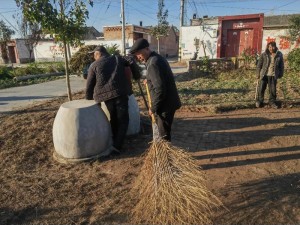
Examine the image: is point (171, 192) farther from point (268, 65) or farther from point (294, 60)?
point (294, 60)

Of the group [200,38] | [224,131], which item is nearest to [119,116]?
[224,131]

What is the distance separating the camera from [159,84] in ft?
11.7

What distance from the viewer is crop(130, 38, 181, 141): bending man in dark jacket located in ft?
11.7

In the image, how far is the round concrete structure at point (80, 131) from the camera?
14.2ft

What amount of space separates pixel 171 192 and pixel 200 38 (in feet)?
82.7

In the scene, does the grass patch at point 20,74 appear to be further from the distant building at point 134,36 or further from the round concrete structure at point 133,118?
the distant building at point 134,36

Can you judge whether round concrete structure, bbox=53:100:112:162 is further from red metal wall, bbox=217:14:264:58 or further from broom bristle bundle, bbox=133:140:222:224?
red metal wall, bbox=217:14:264:58

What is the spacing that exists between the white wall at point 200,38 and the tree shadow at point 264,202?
23.2 meters

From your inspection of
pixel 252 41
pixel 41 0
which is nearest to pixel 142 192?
pixel 41 0

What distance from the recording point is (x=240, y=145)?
16.4 feet

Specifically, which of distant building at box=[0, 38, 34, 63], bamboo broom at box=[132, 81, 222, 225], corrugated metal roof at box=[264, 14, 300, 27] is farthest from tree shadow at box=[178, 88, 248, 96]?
distant building at box=[0, 38, 34, 63]

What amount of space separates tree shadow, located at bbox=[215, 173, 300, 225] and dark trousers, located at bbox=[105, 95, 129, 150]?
6.33 ft

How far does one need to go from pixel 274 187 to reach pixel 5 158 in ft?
14.0

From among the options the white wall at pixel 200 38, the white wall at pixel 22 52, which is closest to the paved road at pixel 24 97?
the white wall at pixel 200 38
